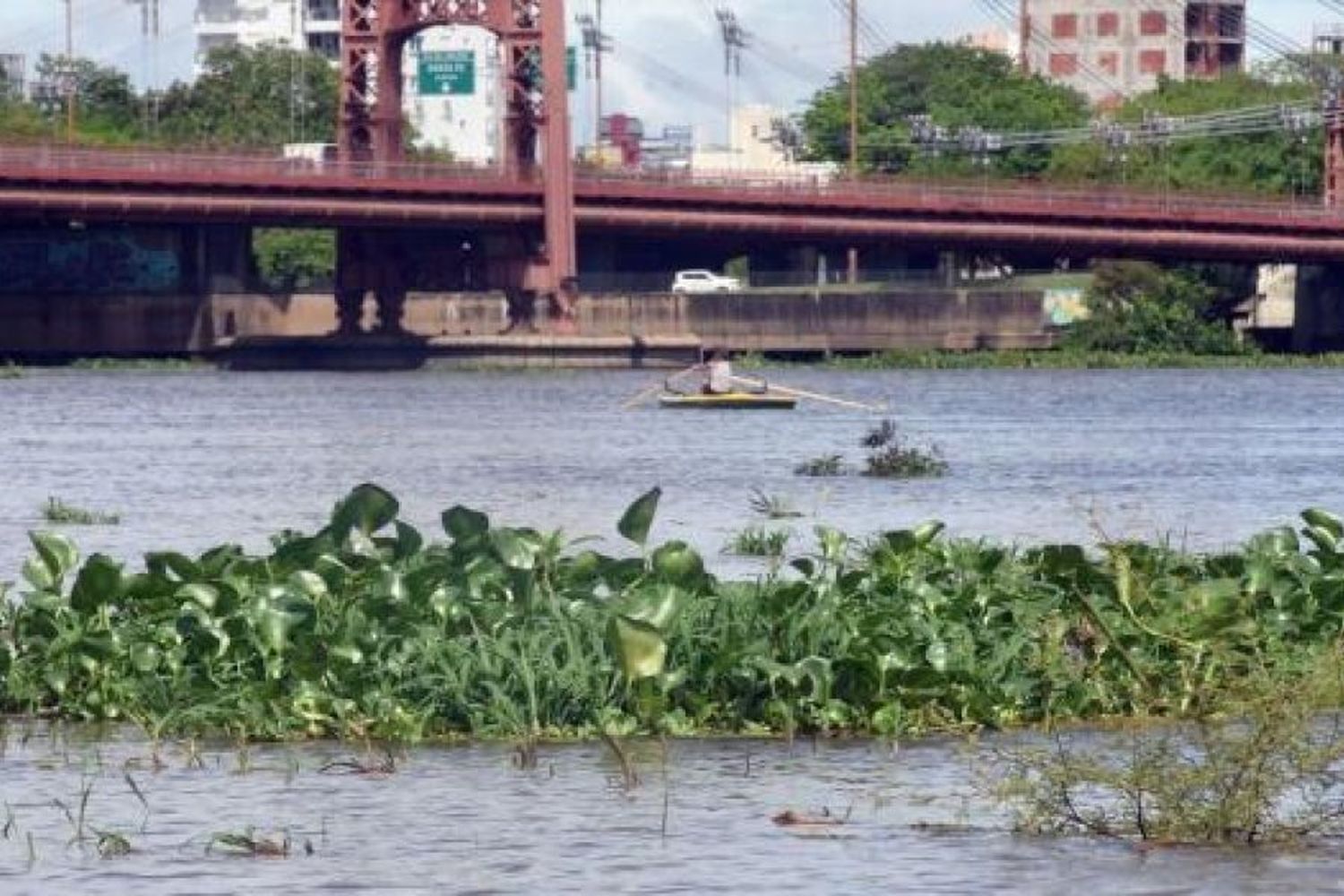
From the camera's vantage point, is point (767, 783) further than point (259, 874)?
Yes

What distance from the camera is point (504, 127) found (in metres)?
136

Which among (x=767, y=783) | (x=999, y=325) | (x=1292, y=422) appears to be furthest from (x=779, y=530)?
(x=999, y=325)

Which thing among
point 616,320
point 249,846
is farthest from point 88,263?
point 249,846

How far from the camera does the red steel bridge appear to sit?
400ft

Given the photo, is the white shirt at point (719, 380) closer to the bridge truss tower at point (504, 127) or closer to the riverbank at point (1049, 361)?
the bridge truss tower at point (504, 127)

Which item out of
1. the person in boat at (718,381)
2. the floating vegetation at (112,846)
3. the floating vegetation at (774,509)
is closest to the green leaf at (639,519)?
the floating vegetation at (112,846)

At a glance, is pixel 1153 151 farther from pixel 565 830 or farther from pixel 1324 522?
pixel 565 830

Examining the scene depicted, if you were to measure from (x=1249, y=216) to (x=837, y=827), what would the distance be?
112m

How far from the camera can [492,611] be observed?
79.6ft

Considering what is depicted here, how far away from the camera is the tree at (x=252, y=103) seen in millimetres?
182125

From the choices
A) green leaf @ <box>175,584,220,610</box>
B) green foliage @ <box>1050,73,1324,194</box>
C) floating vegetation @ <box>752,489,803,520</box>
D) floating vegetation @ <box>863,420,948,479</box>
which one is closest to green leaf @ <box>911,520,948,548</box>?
green leaf @ <box>175,584,220,610</box>

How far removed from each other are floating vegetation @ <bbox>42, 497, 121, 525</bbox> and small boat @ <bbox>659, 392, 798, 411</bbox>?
1621 inches

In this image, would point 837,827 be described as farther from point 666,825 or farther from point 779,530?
point 779,530

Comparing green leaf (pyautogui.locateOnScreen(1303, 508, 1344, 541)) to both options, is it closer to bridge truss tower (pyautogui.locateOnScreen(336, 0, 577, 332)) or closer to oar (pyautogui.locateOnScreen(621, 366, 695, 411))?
oar (pyautogui.locateOnScreen(621, 366, 695, 411))
